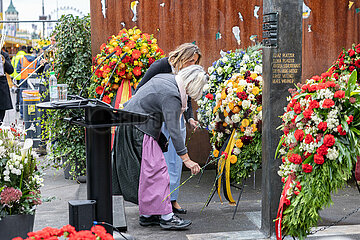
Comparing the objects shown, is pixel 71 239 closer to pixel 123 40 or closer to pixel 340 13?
pixel 123 40

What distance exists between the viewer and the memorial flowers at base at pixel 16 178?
3.52 m

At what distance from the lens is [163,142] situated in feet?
15.7

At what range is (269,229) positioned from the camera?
4.44m

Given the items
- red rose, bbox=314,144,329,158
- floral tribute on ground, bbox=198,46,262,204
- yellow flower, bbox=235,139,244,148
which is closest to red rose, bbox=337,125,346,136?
red rose, bbox=314,144,329,158

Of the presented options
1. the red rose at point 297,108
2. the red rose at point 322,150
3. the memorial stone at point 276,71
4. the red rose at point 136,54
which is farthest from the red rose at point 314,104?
the red rose at point 136,54

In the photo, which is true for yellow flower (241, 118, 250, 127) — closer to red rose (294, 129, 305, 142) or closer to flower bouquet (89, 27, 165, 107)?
red rose (294, 129, 305, 142)

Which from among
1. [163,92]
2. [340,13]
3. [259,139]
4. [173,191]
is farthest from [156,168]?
[340,13]

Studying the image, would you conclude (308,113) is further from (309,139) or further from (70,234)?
(70,234)

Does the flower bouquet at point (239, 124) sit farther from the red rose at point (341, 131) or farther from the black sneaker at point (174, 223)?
the red rose at point (341, 131)

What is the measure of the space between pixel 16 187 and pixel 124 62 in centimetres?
283

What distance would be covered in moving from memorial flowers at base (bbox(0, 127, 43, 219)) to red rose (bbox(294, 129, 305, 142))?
1.89m

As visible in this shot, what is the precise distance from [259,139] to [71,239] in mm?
3081

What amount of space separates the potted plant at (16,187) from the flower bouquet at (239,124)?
1993 mm

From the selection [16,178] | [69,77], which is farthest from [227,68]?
[16,178]
